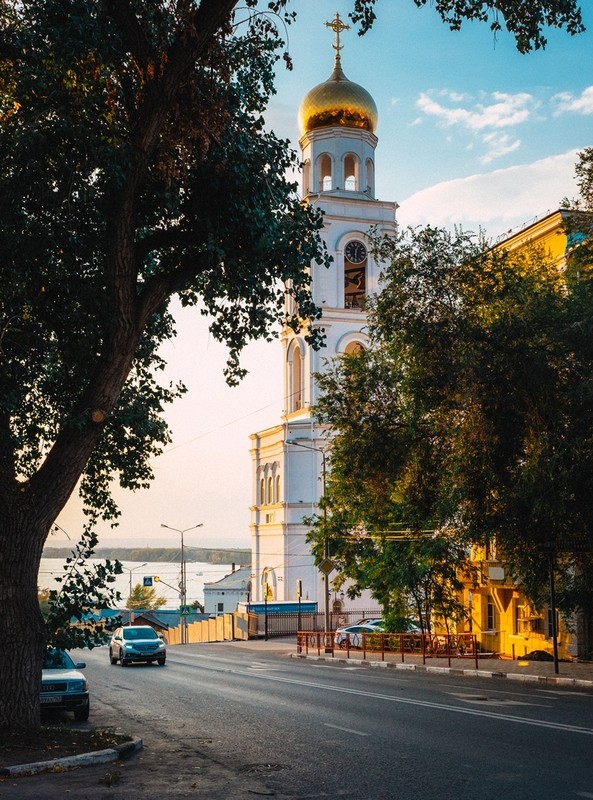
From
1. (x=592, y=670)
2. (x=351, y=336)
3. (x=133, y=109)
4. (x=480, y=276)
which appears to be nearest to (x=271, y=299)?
(x=133, y=109)

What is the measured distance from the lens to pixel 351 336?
61.9 meters

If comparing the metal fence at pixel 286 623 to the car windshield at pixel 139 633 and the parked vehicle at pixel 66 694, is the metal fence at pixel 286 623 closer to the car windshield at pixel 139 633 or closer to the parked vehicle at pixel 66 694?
the car windshield at pixel 139 633

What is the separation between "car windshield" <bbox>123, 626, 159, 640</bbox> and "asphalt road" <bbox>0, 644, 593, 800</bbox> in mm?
11746

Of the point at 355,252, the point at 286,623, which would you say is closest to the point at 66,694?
the point at 286,623

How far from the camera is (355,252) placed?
61.9m

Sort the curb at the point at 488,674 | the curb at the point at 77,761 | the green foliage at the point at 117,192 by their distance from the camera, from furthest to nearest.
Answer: the curb at the point at 488,674 → the green foliage at the point at 117,192 → the curb at the point at 77,761

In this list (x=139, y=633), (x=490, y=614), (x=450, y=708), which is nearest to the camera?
(x=450, y=708)

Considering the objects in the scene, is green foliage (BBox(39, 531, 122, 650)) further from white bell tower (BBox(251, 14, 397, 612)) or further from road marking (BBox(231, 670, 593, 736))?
white bell tower (BBox(251, 14, 397, 612))

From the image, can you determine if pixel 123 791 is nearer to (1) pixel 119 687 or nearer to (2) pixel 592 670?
(1) pixel 119 687

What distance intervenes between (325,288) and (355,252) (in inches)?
118

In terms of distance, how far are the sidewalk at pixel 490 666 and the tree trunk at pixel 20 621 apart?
13420mm

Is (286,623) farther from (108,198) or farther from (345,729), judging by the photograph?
(108,198)

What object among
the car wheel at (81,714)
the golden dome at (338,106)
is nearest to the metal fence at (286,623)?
the golden dome at (338,106)

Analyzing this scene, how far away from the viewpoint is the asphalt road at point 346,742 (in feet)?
32.3
